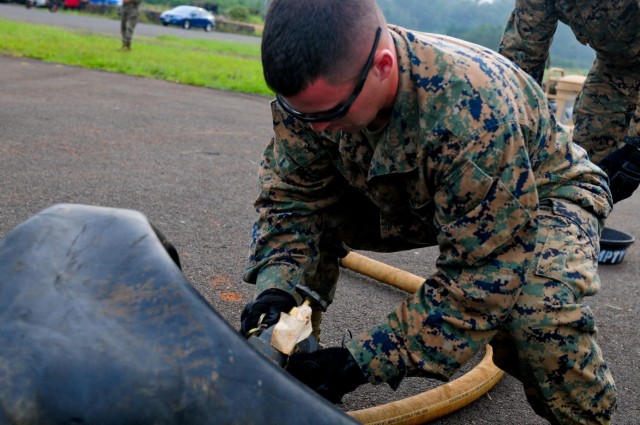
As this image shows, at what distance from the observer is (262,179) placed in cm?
268

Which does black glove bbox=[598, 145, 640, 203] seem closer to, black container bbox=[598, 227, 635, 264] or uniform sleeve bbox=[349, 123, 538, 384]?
black container bbox=[598, 227, 635, 264]

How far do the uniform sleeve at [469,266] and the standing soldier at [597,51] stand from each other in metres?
2.40

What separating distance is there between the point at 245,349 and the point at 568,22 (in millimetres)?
3769

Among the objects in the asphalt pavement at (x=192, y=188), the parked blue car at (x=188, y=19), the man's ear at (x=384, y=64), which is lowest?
the parked blue car at (x=188, y=19)

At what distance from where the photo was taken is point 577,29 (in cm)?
457

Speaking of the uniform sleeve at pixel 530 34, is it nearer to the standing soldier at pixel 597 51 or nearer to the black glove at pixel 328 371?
the standing soldier at pixel 597 51

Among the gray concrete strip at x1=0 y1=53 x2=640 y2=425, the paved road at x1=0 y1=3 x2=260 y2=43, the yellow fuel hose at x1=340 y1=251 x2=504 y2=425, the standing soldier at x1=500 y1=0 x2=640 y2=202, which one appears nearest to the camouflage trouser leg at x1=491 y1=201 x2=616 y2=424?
the yellow fuel hose at x1=340 y1=251 x2=504 y2=425

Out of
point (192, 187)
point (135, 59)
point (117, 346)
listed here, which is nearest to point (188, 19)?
point (135, 59)

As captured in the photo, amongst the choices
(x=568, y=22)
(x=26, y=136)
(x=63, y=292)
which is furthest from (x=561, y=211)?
(x=26, y=136)

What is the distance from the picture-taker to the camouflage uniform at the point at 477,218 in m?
2.06

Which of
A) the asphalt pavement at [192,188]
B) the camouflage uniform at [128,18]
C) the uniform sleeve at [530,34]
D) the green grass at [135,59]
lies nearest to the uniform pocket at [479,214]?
the asphalt pavement at [192,188]

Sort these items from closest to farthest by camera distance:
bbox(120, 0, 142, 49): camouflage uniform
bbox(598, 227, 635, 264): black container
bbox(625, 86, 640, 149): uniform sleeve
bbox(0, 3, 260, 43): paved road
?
bbox(625, 86, 640, 149): uniform sleeve → bbox(598, 227, 635, 264): black container → bbox(120, 0, 142, 49): camouflage uniform → bbox(0, 3, 260, 43): paved road

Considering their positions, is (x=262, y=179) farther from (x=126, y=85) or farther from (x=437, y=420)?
(x=126, y=85)

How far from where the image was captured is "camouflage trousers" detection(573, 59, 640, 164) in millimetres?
4660
